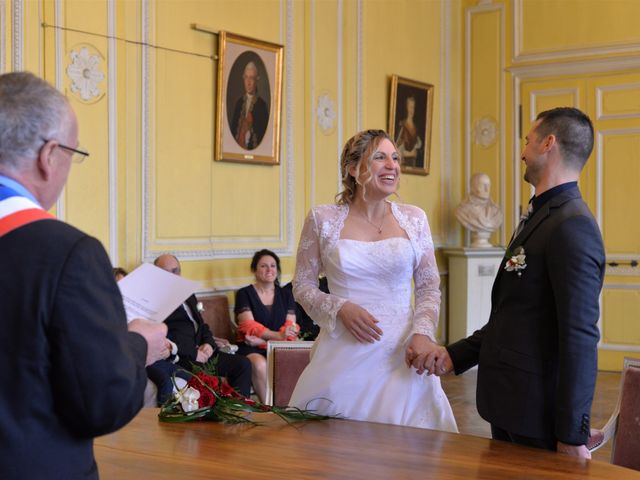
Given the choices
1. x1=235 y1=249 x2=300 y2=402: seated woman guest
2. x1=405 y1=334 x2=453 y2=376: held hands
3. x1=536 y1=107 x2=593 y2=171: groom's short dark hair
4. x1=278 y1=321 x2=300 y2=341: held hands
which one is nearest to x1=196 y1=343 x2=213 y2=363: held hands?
x1=235 y1=249 x2=300 y2=402: seated woman guest

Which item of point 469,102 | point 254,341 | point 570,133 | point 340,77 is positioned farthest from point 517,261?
point 469,102

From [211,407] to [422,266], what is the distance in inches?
49.7

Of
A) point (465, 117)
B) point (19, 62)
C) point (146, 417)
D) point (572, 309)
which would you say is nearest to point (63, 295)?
point (146, 417)

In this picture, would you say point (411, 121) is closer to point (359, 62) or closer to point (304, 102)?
point (359, 62)

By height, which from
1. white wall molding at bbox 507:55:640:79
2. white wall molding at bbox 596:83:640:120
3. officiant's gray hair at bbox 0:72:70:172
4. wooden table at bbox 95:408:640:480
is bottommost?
wooden table at bbox 95:408:640:480

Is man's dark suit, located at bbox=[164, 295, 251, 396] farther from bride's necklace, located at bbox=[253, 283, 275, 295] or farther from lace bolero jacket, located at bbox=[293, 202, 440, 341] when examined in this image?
lace bolero jacket, located at bbox=[293, 202, 440, 341]

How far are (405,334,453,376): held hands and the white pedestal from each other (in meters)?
6.48

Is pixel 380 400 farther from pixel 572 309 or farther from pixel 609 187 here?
pixel 609 187

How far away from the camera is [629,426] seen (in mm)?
3262

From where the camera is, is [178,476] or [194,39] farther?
[194,39]

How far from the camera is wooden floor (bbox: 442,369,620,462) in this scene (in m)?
6.50

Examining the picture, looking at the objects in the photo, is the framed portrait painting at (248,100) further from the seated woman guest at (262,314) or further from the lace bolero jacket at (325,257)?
the lace bolero jacket at (325,257)

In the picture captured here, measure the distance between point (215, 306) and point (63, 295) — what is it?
5.52 metres

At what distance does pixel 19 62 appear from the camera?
567cm
